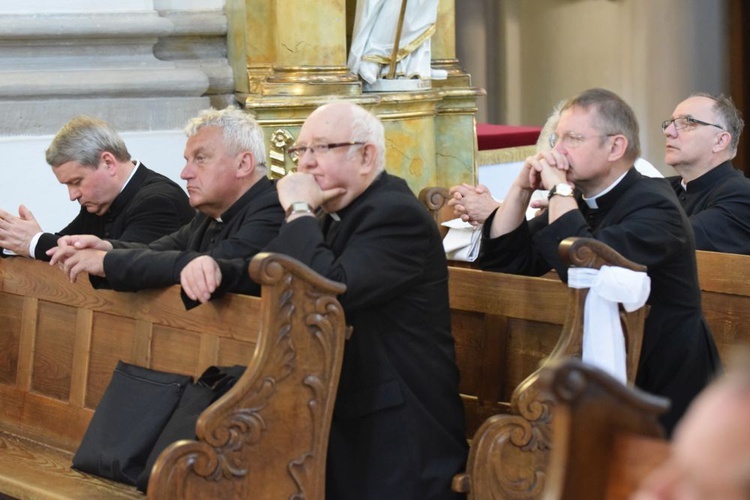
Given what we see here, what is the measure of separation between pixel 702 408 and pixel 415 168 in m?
6.42

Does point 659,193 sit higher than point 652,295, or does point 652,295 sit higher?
point 659,193

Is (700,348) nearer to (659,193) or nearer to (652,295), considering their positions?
(652,295)

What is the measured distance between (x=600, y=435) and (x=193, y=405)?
83.5 inches

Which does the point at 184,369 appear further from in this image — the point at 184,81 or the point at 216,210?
the point at 184,81

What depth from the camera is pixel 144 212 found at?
502 centimetres

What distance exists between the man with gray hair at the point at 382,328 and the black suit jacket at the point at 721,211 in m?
1.65

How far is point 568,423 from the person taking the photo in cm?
160

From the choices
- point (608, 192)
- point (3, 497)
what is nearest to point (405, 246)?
point (608, 192)

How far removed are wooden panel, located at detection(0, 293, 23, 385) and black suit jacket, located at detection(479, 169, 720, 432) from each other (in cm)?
206

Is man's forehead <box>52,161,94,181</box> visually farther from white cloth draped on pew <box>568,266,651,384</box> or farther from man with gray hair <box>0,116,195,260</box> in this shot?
white cloth draped on pew <box>568,266,651,384</box>

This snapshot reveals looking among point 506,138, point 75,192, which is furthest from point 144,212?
point 506,138

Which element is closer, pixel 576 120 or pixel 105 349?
pixel 576 120

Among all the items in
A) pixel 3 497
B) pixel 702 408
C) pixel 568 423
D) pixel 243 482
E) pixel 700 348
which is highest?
pixel 702 408

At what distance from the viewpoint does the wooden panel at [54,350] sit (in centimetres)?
445
